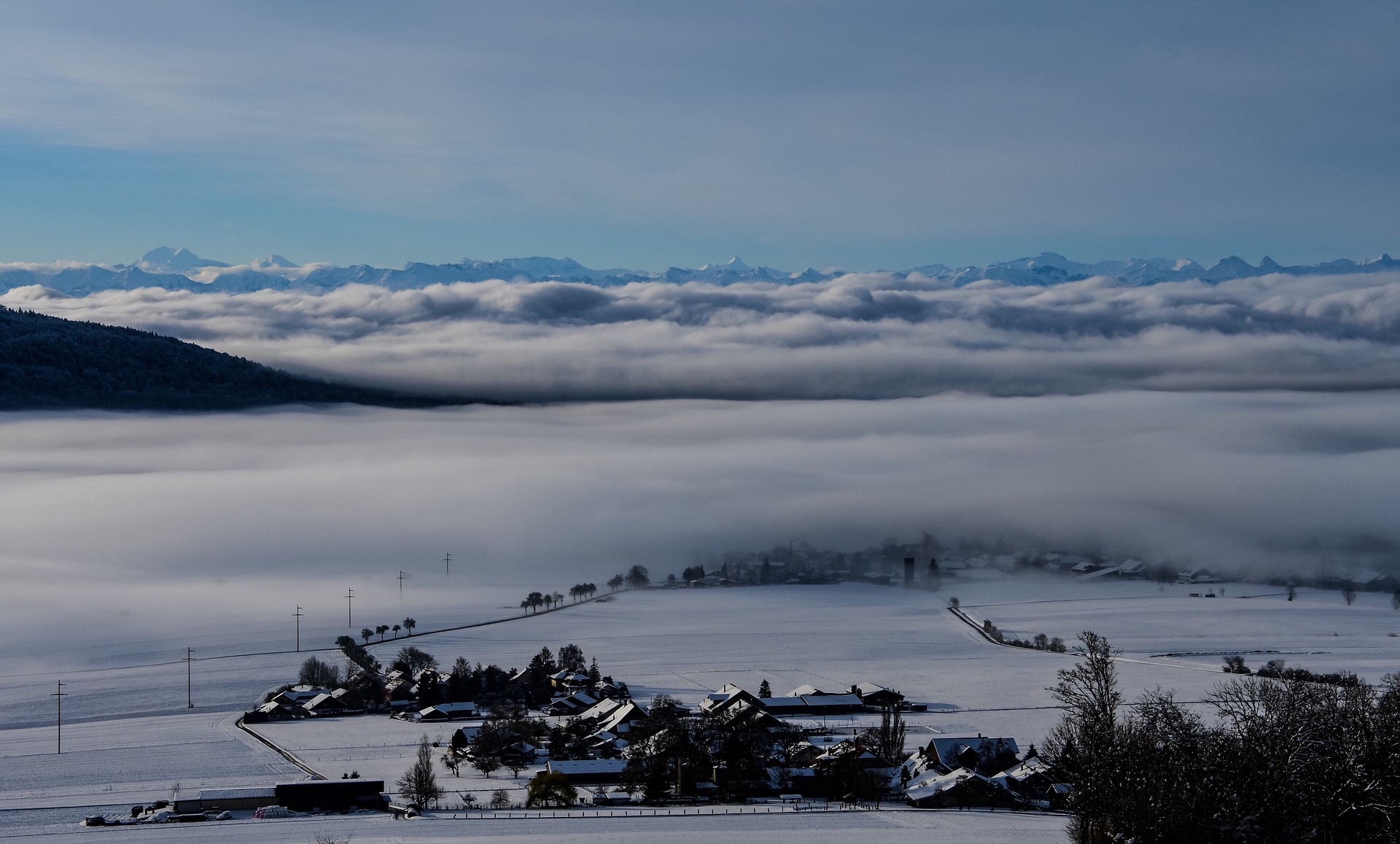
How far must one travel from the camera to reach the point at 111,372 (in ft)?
551

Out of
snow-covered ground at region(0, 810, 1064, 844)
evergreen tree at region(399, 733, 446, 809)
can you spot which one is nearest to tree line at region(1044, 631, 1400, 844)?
snow-covered ground at region(0, 810, 1064, 844)

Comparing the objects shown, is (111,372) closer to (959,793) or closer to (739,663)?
(739,663)

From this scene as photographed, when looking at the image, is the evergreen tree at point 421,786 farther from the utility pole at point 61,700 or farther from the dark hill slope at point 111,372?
the dark hill slope at point 111,372

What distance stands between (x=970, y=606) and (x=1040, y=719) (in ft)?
143

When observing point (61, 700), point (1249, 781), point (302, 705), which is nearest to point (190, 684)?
point (61, 700)

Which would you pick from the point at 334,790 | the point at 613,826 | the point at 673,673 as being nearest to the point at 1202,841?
the point at 613,826

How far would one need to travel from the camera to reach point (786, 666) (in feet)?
203

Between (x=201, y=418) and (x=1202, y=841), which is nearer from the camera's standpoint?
(x=1202, y=841)

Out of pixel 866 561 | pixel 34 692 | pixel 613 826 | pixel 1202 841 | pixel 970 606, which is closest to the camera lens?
A: pixel 1202 841

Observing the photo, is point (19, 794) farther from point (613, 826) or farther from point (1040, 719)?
point (1040, 719)

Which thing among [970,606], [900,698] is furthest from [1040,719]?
[970,606]

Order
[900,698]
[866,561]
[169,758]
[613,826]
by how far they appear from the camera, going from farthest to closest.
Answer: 1. [866,561]
2. [900,698]
3. [169,758]
4. [613,826]

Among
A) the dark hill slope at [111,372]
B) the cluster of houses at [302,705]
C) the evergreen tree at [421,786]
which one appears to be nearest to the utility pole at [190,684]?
the cluster of houses at [302,705]

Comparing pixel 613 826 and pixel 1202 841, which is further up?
pixel 1202 841
